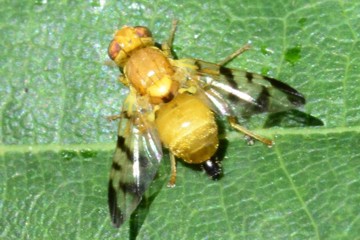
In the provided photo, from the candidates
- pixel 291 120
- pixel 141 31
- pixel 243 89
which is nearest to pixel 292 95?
pixel 291 120

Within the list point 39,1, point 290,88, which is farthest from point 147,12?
point 290,88

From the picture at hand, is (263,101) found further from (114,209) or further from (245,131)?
(114,209)

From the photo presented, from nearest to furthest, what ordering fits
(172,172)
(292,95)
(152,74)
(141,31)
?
(292,95)
(172,172)
(141,31)
(152,74)

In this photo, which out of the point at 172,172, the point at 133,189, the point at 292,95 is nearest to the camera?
the point at 292,95

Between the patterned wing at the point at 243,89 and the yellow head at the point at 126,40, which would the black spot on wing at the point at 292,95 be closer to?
the patterned wing at the point at 243,89

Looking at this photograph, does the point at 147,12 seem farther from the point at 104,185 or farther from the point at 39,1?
the point at 104,185
